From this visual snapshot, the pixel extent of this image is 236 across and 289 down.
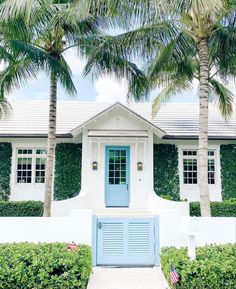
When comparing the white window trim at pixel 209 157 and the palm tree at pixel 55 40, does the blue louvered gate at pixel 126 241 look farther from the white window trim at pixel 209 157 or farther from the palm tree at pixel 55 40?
the white window trim at pixel 209 157

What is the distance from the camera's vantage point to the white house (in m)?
15.7

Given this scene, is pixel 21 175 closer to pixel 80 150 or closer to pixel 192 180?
pixel 80 150

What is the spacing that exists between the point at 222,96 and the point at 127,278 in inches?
459

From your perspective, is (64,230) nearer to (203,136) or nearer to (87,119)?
(203,136)

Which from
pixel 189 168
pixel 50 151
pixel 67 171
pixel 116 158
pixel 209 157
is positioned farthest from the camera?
pixel 189 168

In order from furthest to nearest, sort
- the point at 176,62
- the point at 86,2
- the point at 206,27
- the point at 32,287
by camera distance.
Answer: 1. the point at 176,62
2. the point at 206,27
3. the point at 86,2
4. the point at 32,287

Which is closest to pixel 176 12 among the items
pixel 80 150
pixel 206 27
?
pixel 206 27

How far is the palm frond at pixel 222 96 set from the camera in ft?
54.8

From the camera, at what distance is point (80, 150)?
1717 cm

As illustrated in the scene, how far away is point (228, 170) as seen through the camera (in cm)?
1727

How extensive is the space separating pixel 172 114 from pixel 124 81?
6931 millimetres

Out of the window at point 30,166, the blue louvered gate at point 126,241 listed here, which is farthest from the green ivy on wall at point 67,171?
the blue louvered gate at point 126,241

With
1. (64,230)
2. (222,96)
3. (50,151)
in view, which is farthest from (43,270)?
(222,96)

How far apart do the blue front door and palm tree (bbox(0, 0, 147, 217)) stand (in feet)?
11.0
